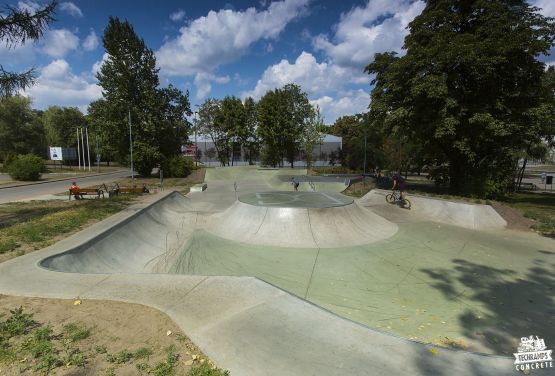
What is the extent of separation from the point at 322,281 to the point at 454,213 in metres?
9.34

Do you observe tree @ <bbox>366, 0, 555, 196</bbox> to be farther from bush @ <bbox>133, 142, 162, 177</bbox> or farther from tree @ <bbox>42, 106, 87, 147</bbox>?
tree @ <bbox>42, 106, 87, 147</bbox>

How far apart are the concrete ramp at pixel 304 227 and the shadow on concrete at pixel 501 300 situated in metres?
3.27

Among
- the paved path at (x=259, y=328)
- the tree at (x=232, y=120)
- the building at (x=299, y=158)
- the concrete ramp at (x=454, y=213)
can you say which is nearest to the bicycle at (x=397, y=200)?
the concrete ramp at (x=454, y=213)

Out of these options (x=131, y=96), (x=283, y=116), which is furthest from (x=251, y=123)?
(x=131, y=96)

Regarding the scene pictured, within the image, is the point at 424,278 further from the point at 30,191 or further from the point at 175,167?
the point at 175,167

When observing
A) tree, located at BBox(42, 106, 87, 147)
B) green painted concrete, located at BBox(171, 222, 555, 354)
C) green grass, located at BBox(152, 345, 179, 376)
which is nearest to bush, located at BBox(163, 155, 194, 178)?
green painted concrete, located at BBox(171, 222, 555, 354)

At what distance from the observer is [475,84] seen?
52.7 ft

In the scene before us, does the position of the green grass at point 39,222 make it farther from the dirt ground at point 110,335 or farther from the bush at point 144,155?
the bush at point 144,155

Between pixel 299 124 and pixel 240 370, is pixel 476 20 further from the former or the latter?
pixel 299 124

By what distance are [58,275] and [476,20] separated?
2170cm

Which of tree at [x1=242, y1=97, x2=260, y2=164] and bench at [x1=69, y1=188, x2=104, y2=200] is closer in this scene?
bench at [x1=69, y1=188, x2=104, y2=200]

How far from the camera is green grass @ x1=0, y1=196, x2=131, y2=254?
25.9 ft

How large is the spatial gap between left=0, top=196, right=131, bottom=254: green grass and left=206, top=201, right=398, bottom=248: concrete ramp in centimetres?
460

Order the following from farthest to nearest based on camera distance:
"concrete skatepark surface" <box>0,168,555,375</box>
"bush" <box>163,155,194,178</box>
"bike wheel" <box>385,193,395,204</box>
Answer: "bush" <box>163,155,194,178</box>, "bike wheel" <box>385,193,395,204</box>, "concrete skatepark surface" <box>0,168,555,375</box>
